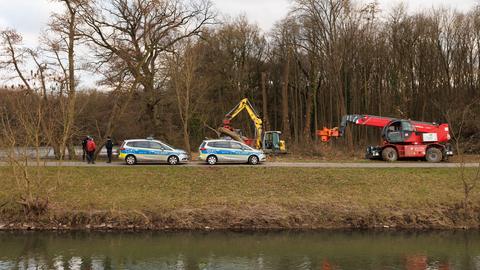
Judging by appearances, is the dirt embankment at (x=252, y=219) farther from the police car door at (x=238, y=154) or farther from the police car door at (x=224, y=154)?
the police car door at (x=238, y=154)

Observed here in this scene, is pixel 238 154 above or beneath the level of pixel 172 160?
above

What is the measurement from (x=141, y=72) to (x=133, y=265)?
28.1 metres

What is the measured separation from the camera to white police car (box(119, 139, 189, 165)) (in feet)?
90.7

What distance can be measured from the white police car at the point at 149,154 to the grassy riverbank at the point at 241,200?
2615mm

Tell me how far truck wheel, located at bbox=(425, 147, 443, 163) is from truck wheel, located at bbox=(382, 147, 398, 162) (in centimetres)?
191

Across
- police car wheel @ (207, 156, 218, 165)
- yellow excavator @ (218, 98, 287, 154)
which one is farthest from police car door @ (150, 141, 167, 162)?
yellow excavator @ (218, 98, 287, 154)

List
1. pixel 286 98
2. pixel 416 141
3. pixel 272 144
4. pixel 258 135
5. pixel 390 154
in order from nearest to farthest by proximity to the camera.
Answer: pixel 416 141 → pixel 390 154 → pixel 258 135 → pixel 272 144 → pixel 286 98

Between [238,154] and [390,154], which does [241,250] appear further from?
[390,154]

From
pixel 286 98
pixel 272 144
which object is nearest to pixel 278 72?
pixel 286 98

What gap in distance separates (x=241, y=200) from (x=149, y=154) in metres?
8.86

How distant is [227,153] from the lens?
1101 inches

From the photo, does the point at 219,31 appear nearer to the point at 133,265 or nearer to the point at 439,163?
the point at 439,163

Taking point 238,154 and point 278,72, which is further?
point 278,72

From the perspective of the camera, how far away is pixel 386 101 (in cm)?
5034
